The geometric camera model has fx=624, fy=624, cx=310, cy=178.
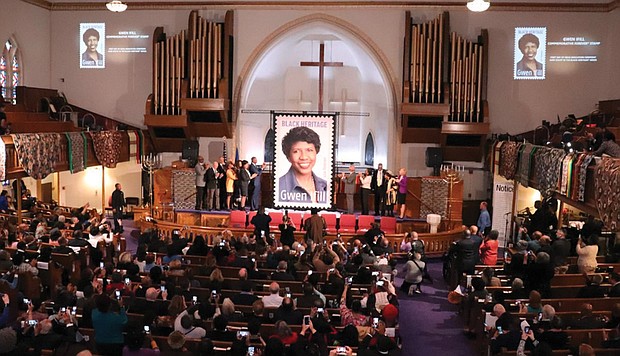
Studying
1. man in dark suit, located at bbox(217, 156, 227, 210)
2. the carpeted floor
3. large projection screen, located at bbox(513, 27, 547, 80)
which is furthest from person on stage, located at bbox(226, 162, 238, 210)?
large projection screen, located at bbox(513, 27, 547, 80)

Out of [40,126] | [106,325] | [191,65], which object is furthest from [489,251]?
[40,126]

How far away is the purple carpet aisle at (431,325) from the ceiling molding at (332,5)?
33.6ft

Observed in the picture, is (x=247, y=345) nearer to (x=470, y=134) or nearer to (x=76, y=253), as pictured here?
(x=76, y=253)

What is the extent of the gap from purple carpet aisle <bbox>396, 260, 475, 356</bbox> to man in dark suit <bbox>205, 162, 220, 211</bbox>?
660 cm

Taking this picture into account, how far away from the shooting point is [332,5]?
795 inches

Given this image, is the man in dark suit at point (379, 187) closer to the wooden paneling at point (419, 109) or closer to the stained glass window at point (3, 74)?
the wooden paneling at point (419, 109)

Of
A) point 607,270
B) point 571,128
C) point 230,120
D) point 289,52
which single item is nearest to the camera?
point 607,270

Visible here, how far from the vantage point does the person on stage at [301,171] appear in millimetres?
17859

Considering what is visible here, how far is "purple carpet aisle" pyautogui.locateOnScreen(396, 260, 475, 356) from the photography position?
9.76m

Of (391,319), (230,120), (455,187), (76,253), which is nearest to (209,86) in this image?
(230,120)

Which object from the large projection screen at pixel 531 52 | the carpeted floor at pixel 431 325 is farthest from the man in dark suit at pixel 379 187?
the large projection screen at pixel 531 52

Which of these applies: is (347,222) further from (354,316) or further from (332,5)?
(354,316)

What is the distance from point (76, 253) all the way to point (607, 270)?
9519 millimetres

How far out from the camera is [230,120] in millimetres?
20781
